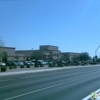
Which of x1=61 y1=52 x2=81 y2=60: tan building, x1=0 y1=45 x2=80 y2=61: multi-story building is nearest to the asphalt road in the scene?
x1=0 y1=45 x2=80 y2=61: multi-story building

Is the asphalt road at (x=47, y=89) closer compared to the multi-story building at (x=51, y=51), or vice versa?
the asphalt road at (x=47, y=89)

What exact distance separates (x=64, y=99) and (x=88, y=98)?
121cm

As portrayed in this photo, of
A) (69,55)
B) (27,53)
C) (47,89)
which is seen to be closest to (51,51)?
(27,53)

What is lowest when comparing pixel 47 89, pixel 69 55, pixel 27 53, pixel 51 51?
pixel 47 89

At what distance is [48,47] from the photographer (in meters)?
158

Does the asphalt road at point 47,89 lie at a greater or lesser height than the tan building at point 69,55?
lesser

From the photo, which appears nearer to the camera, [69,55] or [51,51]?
[51,51]

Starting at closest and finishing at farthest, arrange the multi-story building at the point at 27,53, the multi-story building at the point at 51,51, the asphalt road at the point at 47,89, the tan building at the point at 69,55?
the asphalt road at the point at 47,89 < the multi-story building at the point at 27,53 < the multi-story building at the point at 51,51 < the tan building at the point at 69,55

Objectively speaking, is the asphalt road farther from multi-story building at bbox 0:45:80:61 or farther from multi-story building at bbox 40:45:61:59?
multi-story building at bbox 40:45:61:59

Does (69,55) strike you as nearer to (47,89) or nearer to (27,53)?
(27,53)

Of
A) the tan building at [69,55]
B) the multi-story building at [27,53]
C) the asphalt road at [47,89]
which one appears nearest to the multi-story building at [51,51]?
the multi-story building at [27,53]

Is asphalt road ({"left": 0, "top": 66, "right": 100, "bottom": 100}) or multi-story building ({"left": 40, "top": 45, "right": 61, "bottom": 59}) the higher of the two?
multi-story building ({"left": 40, "top": 45, "right": 61, "bottom": 59})

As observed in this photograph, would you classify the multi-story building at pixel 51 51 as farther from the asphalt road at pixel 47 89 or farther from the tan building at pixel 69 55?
the asphalt road at pixel 47 89

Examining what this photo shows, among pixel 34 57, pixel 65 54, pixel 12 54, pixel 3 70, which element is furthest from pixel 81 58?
pixel 3 70
